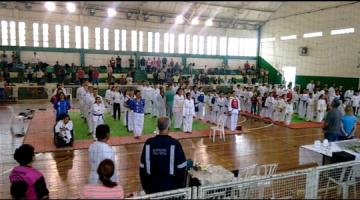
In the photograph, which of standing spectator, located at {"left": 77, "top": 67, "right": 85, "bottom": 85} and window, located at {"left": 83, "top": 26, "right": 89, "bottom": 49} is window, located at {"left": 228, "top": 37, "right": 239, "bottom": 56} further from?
standing spectator, located at {"left": 77, "top": 67, "right": 85, "bottom": 85}

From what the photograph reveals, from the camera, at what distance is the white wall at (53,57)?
21703 millimetres

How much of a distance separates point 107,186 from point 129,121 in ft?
27.3

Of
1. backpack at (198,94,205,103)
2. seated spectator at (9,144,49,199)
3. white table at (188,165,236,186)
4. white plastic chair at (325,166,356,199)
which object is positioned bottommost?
white plastic chair at (325,166,356,199)

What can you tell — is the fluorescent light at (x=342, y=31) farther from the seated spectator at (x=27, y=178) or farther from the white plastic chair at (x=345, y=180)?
the seated spectator at (x=27, y=178)

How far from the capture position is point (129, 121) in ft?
36.6

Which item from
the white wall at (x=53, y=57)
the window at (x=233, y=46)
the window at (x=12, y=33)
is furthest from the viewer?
the window at (x=233, y=46)

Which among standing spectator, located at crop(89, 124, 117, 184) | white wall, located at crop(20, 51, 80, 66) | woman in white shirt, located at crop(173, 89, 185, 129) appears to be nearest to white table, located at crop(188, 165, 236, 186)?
standing spectator, located at crop(89, 124, 117, 184)

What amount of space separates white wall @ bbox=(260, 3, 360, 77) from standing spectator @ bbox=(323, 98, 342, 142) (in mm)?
15680

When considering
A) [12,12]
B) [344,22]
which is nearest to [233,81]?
[344,22]

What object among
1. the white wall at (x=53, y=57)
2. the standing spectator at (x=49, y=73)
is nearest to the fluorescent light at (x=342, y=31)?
the white wall at (x=53, y=57)

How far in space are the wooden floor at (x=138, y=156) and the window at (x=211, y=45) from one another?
16.4 metres

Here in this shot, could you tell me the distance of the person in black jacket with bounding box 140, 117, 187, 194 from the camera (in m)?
3.65

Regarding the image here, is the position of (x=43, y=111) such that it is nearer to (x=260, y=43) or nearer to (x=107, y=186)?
(x=107, y=186)

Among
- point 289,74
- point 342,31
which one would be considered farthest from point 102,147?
point 289,74
